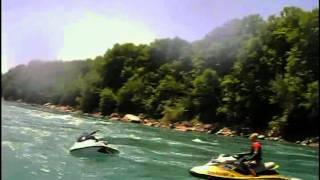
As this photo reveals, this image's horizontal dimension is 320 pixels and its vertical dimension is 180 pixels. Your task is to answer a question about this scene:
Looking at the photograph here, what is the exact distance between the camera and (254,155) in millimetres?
18656

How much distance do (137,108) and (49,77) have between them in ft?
156

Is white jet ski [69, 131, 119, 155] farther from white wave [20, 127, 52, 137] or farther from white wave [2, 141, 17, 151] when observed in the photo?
white wave [20, 127, 52, 137]

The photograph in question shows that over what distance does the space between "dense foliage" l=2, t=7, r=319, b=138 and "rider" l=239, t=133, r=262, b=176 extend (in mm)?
23309

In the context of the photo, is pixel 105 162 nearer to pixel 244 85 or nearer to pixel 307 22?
pixel 307 22

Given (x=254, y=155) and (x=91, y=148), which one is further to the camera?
(x=91, y=148)

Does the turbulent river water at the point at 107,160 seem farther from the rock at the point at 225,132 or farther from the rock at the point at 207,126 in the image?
the rock at the point at 207,126

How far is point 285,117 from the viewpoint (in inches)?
2095

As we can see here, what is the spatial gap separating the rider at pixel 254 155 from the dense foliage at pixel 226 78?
23309 mm

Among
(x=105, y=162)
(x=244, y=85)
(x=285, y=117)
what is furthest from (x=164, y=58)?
(x=105, y=162)

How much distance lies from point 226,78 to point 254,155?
4664 cm

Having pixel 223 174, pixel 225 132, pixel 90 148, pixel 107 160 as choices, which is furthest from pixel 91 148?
pixel 225 132

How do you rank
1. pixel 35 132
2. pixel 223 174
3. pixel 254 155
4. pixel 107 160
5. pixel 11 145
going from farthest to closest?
pixel 35 132 → pixel 11 145 → pixel 107 160 → pixel 223 174 → pixel 254 155

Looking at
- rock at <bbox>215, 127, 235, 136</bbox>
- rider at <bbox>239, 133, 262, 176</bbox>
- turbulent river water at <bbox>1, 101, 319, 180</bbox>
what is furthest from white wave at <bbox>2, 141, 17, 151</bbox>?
rock at <bbox>215, 127, 235, 136</bbox>

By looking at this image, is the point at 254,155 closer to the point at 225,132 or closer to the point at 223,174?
the point at 223,174
